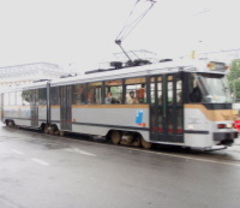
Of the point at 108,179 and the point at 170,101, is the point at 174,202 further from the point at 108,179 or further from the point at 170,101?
the point at 170,101

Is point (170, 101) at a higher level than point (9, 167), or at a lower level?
higher

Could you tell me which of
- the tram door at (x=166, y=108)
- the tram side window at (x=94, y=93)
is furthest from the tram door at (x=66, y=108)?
the tram door at (x=166, y=108)

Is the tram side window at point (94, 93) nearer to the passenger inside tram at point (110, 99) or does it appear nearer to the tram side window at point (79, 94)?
the tram side window at point (79, 94)

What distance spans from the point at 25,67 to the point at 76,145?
84474 millimetres

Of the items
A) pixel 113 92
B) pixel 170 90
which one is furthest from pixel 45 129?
pixel 170 90

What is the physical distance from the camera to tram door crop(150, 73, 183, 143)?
9.95 meters

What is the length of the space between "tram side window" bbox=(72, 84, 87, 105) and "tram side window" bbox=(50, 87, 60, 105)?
1.61 m

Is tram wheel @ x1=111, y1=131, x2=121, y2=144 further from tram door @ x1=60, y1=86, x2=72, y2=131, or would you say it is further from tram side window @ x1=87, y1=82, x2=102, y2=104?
tram door @ x1=60, y1=86, x2=72, y2=131

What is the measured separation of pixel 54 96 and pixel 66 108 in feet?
5.02

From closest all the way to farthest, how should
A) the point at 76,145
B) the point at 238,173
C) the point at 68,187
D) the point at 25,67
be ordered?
1. the point at 68,187
2. the point at 238,173
3. the point at 76,145
4. the point at 25,67

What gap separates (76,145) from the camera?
1255 centimetres

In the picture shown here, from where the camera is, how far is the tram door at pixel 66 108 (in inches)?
596

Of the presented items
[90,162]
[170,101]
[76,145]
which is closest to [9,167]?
[90,162]

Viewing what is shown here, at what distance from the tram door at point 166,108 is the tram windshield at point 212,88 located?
24.4 inches
